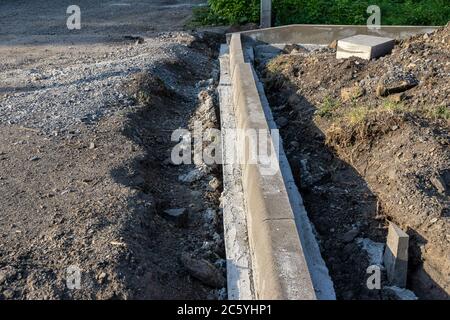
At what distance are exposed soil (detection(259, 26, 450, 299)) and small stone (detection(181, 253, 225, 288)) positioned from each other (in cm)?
82

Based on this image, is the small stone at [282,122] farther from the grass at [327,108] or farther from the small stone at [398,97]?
the small stone at [398,97]

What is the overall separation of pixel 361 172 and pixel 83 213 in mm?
2553

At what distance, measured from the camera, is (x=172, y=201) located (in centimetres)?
506

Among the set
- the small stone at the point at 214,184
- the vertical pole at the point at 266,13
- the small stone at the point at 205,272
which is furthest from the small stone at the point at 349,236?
the vertical pole at the point at 266,13

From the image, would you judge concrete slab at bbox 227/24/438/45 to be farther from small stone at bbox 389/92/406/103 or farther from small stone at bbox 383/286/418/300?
small stone at bbox 383/286/418/300

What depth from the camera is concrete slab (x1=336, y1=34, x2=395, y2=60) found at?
7894 millimetres

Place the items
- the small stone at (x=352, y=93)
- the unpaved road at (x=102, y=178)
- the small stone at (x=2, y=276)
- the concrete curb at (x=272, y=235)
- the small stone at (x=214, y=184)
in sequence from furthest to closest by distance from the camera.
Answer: the small stone at (x=352, y=93), the small stone at (x=214, y=184), the unpaved road at (x=102, y=178), the small stone at (x=2, y=276), the concrete curb at (x=272, y=235)

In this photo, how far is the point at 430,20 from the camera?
36.7 feet

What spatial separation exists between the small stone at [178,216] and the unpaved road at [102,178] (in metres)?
0.05

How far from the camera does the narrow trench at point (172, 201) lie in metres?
3.69

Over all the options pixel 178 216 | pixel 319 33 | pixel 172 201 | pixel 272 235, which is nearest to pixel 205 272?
pixel 272 235

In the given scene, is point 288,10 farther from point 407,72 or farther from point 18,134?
point 18,134

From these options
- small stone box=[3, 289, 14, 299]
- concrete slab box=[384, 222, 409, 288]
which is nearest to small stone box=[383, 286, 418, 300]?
concrete slab box=[384, 222, 409, 288]

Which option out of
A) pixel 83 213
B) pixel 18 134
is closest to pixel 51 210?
pixel 83 213
